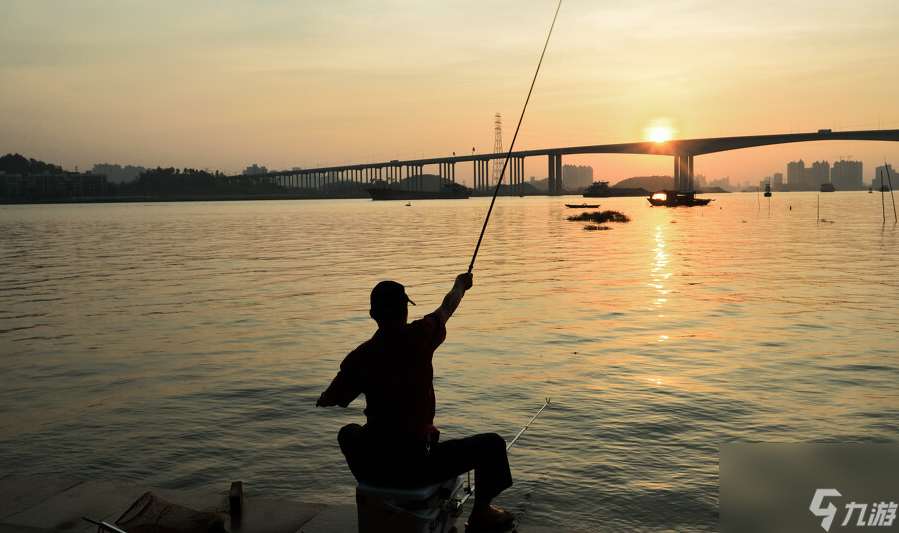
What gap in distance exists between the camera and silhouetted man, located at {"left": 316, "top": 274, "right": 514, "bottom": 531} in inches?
167

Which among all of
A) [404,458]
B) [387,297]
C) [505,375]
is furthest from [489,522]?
[505,375]

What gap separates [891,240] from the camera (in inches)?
1727

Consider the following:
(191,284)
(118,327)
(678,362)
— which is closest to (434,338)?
(678,362)

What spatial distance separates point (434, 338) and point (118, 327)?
1367cm

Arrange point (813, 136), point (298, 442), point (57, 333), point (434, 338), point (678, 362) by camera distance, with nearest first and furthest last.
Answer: point (434, 338) < point (298, 442) < point (678, 362) < point (57, 333) < point (813, 136)

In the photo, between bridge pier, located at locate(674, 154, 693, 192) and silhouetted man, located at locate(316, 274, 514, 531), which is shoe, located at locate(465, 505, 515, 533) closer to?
silhouetted man, located at locate(316, 274, 514, 531)

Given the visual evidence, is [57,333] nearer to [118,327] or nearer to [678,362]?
[118,327]

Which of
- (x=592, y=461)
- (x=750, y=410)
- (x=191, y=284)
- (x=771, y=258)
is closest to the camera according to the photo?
(x=592, y=461)

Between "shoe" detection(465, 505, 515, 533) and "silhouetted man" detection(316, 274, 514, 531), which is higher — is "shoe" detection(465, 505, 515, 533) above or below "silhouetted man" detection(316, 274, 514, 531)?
below

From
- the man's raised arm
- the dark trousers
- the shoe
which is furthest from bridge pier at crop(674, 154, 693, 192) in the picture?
the dark trousers

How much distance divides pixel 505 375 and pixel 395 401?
7283 millimetres

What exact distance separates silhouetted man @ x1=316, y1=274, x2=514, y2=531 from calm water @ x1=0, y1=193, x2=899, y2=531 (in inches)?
92.0

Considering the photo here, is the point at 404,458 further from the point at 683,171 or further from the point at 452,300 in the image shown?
the point at 683,171

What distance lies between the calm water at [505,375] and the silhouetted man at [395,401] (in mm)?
2338
